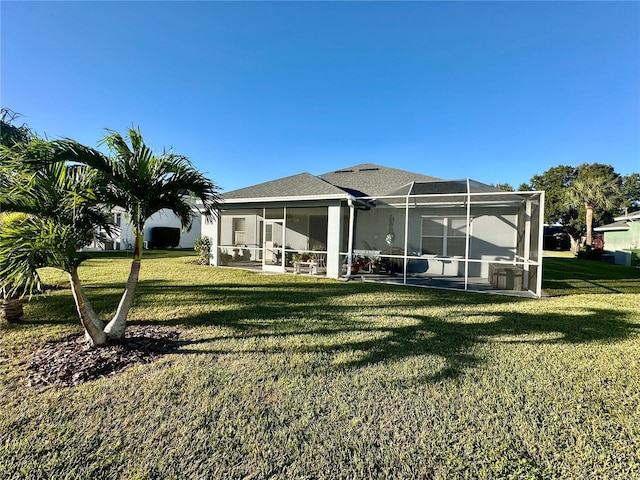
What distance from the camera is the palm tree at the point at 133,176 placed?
4.46m

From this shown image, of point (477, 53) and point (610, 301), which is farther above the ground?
point (477, 53)

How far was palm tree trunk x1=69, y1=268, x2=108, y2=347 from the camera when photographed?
4566 mm

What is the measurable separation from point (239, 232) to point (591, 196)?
32714mm

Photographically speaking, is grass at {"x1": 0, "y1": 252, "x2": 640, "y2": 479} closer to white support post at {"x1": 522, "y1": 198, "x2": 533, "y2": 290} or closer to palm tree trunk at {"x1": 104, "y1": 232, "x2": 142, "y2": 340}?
palm tree trunk at {"x1": 104, "y1": 232, "x2": 142, "y2": 340}

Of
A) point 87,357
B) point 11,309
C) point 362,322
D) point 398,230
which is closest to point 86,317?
point 87,357

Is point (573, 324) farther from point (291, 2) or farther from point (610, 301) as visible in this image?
point (291, 2)

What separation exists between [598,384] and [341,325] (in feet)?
12.8

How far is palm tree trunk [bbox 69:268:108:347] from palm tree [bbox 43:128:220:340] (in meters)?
0.15

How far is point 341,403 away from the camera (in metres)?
3.32

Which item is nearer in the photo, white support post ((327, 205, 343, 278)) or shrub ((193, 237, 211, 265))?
white support post ((327, 205, 343, 278))

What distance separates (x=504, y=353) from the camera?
480cm

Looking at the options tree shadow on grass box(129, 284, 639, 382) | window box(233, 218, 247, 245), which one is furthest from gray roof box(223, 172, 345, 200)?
tree shadow on grass box(129, 284, 639, 382)

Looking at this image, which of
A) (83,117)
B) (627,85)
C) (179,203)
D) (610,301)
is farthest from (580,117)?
(83,117)

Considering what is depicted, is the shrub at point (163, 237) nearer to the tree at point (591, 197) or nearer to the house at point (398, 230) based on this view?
the house at point (398, 230)
